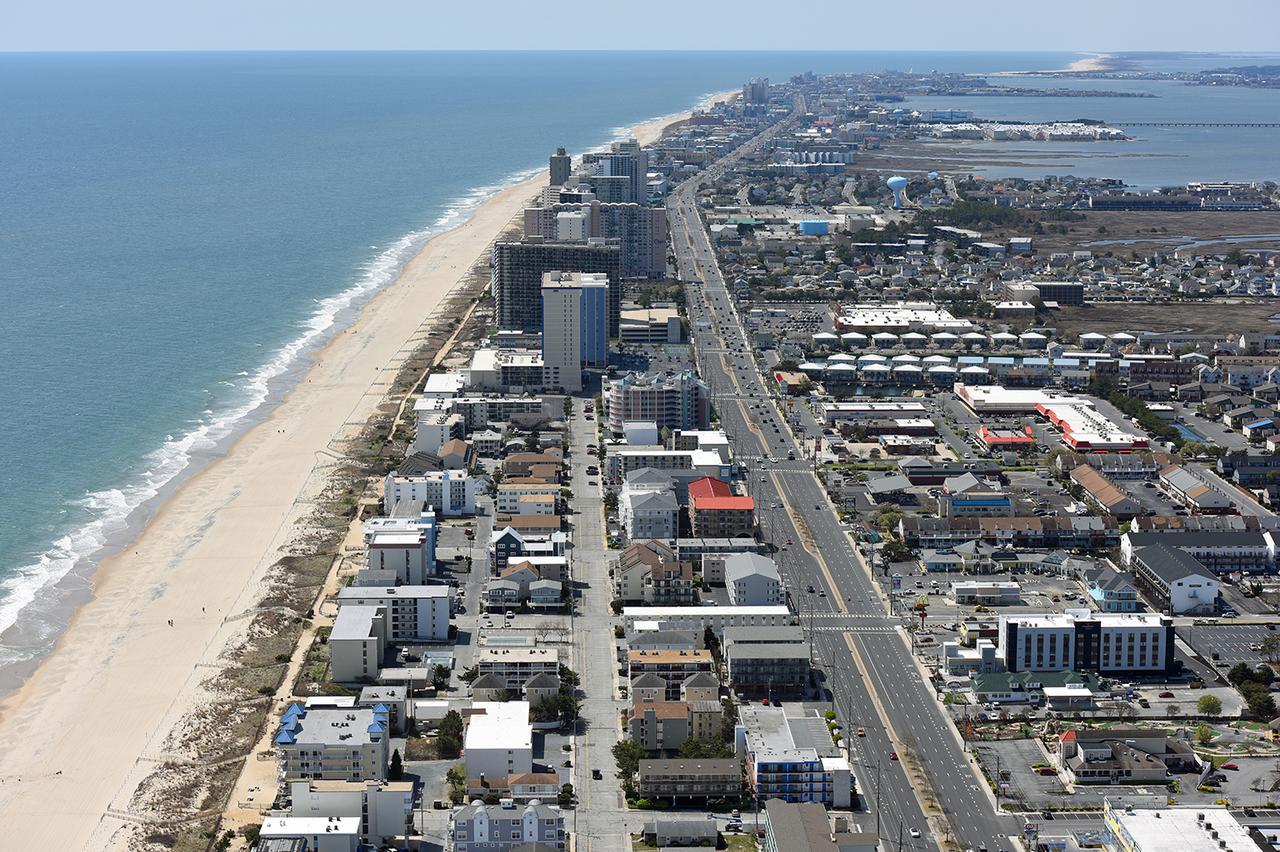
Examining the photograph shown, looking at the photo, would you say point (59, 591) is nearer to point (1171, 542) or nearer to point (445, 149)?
point (1171, 542)

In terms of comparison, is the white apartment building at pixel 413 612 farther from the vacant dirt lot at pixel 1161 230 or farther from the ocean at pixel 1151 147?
the ocean at pixel 1151 147

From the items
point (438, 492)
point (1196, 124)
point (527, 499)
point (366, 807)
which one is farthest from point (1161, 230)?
point (1196, 124)

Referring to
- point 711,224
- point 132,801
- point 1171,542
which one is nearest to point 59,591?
point 132,801

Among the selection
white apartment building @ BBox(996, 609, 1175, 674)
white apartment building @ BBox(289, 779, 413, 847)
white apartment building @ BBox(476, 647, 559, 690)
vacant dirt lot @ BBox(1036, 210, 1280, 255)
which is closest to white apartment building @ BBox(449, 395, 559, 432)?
white apartment building @ BBox(476, 647, 559, 690)

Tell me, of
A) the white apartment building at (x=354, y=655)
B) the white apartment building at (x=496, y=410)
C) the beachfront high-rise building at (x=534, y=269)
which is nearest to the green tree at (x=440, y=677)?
the white apartment building at (x=354, y=655)

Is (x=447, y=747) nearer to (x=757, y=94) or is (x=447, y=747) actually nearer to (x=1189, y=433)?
(x=1189, y=433)

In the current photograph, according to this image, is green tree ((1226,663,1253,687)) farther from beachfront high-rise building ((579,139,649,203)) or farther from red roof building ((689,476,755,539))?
beachfront high-rise building ((579,139,649,203))
